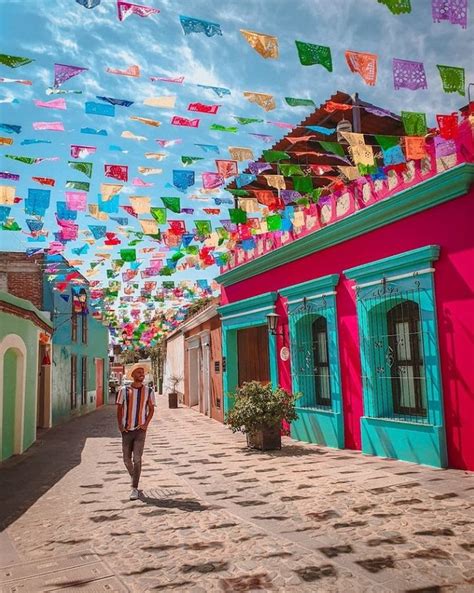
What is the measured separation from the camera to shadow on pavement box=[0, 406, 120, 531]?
624cm

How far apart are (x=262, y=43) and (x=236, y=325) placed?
895cm

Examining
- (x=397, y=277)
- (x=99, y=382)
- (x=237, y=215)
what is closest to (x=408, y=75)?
(x=397, y=277)

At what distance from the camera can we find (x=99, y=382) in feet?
94.3

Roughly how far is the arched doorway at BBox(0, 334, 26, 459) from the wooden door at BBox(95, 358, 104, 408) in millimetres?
16753

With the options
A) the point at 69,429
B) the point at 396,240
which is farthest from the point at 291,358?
the point at 69,429

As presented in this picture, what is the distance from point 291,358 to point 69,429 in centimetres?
853

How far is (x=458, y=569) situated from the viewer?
3588 mm

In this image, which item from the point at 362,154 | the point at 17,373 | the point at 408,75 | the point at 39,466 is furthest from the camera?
the point at 17,373

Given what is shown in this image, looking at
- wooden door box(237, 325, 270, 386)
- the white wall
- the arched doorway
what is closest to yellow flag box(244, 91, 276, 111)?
the arched doorway

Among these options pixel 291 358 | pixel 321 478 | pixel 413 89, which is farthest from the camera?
pixel 291 358

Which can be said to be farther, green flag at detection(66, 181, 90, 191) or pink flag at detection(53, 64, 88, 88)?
green flag at detection(66, 181, 90, 191)

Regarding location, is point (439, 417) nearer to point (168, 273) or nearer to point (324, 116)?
point (324, 116)

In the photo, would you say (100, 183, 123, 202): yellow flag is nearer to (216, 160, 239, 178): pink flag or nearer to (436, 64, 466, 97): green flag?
(216, 160, 239, 178): pink flag

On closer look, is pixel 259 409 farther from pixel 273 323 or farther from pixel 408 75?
pixel 408 75
